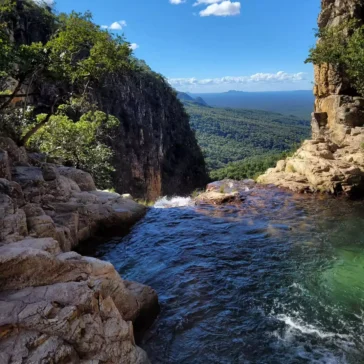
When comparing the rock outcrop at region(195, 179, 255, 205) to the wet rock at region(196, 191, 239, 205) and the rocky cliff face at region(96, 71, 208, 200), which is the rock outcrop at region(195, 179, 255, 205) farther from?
the rocky cliff face at region(96, 71, 208, 200)

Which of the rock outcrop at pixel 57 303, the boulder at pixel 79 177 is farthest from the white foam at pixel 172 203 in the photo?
the rock outcrop at pixel 57 303

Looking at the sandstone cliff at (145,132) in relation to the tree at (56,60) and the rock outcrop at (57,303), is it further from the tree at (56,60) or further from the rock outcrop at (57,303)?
the rock outcrop at (57,303)

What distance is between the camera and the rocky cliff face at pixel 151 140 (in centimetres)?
7669

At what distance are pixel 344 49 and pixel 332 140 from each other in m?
8.61

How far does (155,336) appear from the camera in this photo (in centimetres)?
944

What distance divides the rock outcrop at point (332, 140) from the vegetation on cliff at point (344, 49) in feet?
2.84

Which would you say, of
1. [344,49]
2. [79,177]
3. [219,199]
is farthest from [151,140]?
[79,177]

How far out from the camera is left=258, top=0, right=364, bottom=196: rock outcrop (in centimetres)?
2412

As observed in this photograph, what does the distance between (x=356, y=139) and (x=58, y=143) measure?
81.0 feet

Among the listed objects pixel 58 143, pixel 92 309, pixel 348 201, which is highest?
pixel 58 143

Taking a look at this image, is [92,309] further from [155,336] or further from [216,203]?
[216,203]

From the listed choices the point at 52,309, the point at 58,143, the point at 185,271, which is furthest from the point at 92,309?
the point at 58,143

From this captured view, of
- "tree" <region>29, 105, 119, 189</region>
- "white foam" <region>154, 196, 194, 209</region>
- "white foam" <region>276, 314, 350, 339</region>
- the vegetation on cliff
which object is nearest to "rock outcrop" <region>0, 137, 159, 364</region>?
"white foam" <region>276, 314, 350, 339</region>

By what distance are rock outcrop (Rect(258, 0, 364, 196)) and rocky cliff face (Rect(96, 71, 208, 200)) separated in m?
39.5
